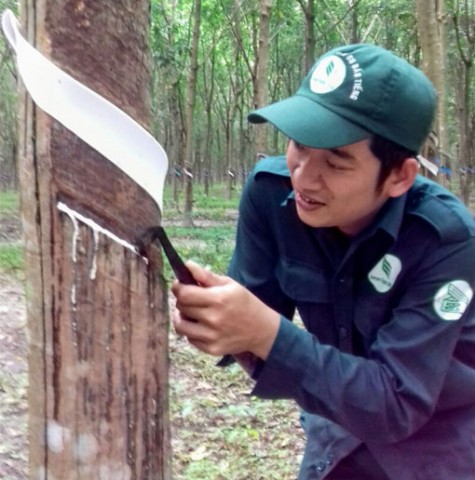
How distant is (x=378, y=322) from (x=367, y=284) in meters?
0.08

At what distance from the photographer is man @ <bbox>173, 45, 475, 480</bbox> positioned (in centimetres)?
134

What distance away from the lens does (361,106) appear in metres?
1.37

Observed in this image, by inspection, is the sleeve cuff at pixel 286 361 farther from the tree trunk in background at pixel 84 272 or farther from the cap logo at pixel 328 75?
the cap logo at pixel 328 75

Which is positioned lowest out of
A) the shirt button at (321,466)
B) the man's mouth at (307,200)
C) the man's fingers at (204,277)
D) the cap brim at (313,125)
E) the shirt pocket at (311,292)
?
the shirt button at (321,466)

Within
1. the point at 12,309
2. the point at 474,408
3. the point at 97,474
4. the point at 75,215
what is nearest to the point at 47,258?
the point at 75,215

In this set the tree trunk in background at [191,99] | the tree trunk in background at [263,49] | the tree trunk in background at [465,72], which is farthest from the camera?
the tree trunk in background at [465,72]

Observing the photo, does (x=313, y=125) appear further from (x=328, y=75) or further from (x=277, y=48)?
Answer: (x=277, y=48)

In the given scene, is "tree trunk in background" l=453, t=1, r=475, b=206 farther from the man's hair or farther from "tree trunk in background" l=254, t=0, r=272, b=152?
the man's hair

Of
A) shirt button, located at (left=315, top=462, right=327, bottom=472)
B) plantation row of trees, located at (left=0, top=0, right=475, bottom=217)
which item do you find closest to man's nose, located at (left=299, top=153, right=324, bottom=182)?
shirt button, located at (left=315, top=462, right=327, bottom=472)

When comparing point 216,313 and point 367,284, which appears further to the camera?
point 367,284

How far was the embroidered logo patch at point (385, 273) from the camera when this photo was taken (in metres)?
1.49

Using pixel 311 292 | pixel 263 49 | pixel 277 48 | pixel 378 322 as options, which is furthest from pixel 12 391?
pixel 277 48

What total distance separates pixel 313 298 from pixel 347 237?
142mm

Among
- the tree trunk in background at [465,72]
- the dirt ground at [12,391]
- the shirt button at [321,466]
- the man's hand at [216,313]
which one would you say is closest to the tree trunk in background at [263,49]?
the dirt ground at [12,391]
